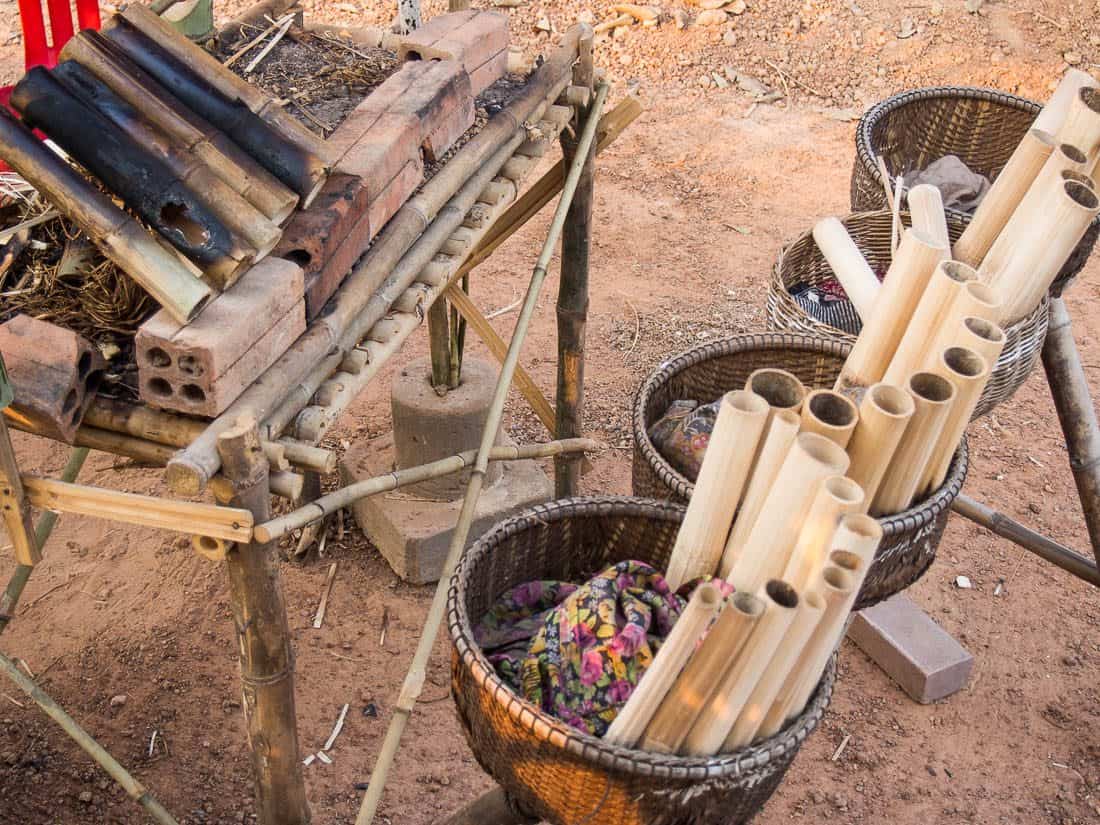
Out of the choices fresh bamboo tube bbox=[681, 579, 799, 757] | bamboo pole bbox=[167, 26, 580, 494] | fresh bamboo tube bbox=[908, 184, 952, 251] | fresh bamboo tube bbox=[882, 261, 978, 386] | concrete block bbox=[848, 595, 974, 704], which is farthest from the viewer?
concrete block bbox=[848, 595, 974, 704]

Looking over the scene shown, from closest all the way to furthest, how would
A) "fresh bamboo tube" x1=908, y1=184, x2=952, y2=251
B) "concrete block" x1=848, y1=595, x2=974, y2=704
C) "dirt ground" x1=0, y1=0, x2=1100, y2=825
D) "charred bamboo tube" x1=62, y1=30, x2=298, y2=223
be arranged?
1. "charred bamboo tube" x1=62, y1=30, x2=298, y2=223
2. "fresh bamboo tube" x1=908, y1=184, x2=952, y2=251
3. "dirt ground" x1=0, y1=0, x2=1100, y2=825
4. "concrete block" x1=848, y1=595, x2=974, y2=704

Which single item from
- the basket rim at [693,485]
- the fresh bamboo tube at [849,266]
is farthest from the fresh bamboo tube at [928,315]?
the fresh bamboo tube at [849,266]

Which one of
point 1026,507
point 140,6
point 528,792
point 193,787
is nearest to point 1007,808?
point 1026,507

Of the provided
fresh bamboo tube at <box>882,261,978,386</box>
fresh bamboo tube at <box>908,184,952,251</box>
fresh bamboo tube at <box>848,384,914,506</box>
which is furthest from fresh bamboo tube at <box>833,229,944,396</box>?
fresh bamboo tube at <box>848,384,914,506</box>

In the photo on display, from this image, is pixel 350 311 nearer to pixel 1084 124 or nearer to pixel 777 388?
pixel 777 388

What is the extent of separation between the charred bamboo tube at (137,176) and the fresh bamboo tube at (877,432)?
129 cm

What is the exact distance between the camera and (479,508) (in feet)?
14.4

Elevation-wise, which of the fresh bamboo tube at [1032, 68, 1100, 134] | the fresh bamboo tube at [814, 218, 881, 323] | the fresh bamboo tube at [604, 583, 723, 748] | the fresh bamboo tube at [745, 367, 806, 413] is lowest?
the fresh bamboo tube at [604, 583, 723, 748]

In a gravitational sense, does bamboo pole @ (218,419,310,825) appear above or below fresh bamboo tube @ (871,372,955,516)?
below

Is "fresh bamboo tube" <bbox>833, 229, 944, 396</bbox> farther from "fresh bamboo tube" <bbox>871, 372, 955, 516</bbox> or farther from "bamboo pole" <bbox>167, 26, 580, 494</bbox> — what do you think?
"bamboo pole" <bbox>167, 26, 580, 494</bbox>

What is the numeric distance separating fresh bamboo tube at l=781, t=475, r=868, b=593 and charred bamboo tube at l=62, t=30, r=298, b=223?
51.0 inches

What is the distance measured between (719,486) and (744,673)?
45cm

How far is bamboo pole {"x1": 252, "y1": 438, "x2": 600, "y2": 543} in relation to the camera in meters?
2.15

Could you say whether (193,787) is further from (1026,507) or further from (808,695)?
(1026,507)
